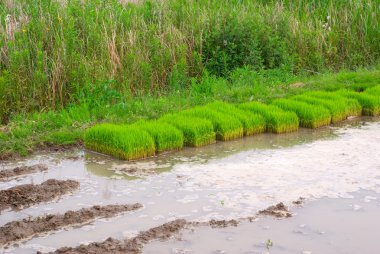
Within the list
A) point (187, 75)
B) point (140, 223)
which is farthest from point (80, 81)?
point (140, 223)

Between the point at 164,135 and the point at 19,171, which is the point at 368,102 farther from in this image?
the point at 19,171

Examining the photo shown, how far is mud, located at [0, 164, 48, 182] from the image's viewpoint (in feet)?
→ 19.6

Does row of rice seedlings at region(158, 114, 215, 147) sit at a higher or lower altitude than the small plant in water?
higher

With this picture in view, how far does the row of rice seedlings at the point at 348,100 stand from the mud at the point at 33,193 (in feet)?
14.0

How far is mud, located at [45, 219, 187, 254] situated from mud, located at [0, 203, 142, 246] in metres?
0.43

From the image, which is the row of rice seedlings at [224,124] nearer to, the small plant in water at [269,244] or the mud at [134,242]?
the mud at [134,242]

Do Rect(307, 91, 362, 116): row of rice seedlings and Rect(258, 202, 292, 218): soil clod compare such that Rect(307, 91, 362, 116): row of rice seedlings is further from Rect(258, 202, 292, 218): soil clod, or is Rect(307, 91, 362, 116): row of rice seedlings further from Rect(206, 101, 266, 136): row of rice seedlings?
Rect(258, 202, 292, 218): soil clod

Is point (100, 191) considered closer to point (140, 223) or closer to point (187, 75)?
point (140, 223)

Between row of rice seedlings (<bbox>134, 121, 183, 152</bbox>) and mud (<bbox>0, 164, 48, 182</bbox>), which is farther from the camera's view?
row of rice seedlings (<bbox>134, 121, 183, 152</bbox>)

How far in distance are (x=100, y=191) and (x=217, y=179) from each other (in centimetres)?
109

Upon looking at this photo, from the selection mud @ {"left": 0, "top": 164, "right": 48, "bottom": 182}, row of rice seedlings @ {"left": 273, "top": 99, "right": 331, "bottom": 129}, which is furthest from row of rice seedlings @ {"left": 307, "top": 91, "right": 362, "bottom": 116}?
mud @ {"left": 0, "top": 164, "right": 48, "bottom": 182}

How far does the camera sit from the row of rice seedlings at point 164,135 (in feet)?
22.5

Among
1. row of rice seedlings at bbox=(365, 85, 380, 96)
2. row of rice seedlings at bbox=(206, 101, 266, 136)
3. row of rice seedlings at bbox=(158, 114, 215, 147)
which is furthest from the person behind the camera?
row of rice seedlings at bbox=(365, 85, 380, 96)

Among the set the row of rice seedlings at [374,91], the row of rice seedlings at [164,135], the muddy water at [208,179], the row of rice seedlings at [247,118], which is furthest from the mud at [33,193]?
the row of rice seedlings at [374,91]
